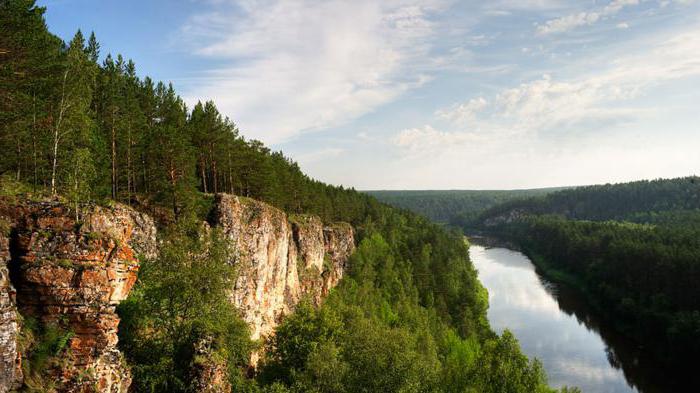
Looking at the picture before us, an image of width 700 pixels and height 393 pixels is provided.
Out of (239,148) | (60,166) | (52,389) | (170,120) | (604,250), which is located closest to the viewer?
(52,389)

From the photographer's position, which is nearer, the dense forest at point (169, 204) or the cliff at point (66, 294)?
the cliff at point (66, 294)

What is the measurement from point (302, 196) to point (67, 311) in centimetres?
4622

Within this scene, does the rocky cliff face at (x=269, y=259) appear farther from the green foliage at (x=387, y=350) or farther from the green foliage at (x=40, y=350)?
the green foliage at (x=40, y=350)

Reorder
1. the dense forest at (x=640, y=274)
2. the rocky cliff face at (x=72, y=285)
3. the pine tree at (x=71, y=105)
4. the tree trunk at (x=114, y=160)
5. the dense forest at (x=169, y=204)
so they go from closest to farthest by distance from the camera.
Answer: the rocky cliff face at (x=72, y=285) → the dense forest at (x=169, y=204) → the pine tree at (x=71, y=105) → the tree trunk at (x=114, y=160) → the dense forest at (x=640, y=274)

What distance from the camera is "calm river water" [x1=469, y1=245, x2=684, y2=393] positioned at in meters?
46.1

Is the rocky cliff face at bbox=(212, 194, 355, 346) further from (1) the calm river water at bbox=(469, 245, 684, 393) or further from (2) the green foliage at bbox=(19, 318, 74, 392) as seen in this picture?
(1) the calm river water at bbox=(469, 245, 684, 393)

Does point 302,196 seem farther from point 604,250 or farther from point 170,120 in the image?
point 604,250

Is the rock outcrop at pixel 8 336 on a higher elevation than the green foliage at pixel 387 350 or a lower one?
higher

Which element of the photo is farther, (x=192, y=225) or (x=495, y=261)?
(x=495, y=261)

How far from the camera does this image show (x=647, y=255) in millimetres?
70375

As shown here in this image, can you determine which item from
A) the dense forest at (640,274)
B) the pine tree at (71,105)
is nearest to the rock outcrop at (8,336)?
the pine tree at (71,105)

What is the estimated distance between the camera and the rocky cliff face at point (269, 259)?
28672 millimetres

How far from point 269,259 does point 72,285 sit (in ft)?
68.2

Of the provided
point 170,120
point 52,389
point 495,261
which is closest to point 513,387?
point 52,389
